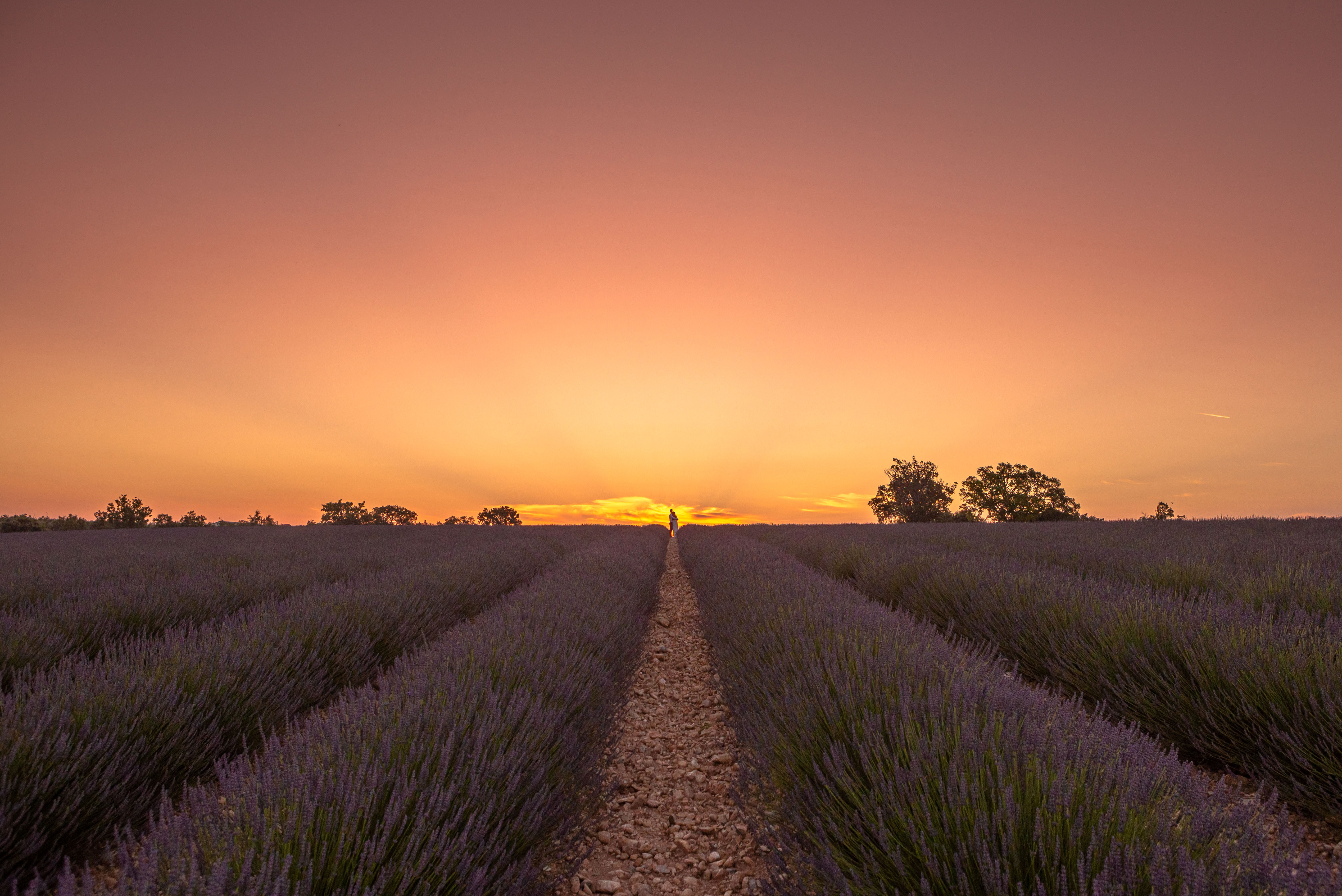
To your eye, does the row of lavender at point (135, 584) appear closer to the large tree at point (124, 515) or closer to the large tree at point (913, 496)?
the large tree at point (124, 515)

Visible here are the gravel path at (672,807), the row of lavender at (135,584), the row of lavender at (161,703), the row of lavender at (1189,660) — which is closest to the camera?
the row of lavender at (161,703)

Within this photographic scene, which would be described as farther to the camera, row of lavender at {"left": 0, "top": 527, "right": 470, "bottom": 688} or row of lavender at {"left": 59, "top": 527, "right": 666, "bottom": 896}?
row of lavender at {"left": 0, "top": 527, "right": 470, "bottom": 688}

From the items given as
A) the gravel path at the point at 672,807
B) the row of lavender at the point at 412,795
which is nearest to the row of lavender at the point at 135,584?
the row of lavender at the point at 412,795

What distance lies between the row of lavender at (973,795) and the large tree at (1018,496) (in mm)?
31421

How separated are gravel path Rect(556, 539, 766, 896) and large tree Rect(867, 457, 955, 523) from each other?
32.8 m

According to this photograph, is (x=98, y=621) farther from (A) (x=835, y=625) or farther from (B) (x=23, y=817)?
(A) (x=835, y=625)

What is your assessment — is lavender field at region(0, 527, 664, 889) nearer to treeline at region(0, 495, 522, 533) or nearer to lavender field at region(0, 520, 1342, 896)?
lavender field at region(0, 520, 1342, 896)

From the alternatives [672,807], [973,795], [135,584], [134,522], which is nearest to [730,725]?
[672,807]

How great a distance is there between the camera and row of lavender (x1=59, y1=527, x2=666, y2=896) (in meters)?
1.22

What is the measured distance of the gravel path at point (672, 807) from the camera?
2.15 metres

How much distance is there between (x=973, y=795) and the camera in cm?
138

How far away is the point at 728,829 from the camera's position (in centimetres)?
245

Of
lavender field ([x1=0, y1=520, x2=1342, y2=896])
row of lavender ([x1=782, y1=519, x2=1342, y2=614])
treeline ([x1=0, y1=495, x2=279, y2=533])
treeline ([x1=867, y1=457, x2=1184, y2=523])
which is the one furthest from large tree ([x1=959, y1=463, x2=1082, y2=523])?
treeline ([x1=0, y1=495, x2=279, y2=533])

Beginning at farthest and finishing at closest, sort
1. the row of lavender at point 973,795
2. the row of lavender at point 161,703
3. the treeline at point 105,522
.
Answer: the treeline at point 105,522
the row of lavender at point 161,703
the row of lavender at point 973,795
